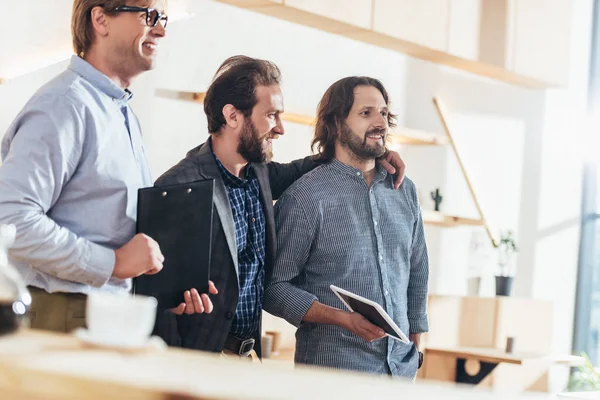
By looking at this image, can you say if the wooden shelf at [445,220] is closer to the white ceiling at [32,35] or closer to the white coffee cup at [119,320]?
the white ceiling at [32,35]

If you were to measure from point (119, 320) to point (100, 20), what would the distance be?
1184mm

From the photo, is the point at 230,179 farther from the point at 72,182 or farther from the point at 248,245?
the point at 72,182

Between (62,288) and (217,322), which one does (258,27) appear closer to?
(217,322)

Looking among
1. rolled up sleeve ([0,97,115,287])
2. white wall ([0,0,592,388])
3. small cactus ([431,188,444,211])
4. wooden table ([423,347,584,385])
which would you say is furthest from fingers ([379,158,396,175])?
small cactus ([431,188,444,211])

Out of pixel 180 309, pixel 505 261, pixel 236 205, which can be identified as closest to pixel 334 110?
pixel 236 205

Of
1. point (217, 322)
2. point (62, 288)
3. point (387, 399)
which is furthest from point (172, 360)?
point (217, 322)

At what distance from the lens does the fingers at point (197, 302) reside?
228 centimetres

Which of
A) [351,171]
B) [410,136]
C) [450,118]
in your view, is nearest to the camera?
[351,171]

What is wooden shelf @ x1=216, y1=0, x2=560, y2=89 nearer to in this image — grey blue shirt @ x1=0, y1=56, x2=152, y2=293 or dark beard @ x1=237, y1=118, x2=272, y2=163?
dark beard @ x1=237, y1=118, x2=272, y2=163

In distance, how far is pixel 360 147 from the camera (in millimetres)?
3016

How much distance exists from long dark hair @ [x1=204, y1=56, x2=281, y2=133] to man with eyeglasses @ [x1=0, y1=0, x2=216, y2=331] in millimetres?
556

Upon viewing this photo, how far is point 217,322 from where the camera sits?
2.45 metres

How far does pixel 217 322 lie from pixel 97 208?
555 mm

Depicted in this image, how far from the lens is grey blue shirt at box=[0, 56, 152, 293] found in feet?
6.26
